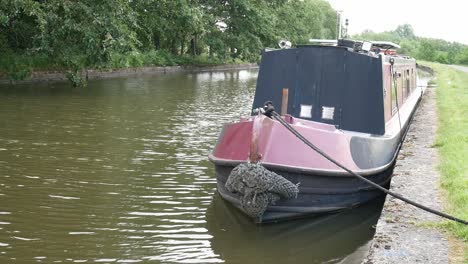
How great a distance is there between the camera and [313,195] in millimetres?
6488

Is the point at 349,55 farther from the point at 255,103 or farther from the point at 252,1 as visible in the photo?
the point at 252,1

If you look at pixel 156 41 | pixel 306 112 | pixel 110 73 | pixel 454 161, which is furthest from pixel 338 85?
pixel 156 41

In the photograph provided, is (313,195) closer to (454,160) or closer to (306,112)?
(306,112)

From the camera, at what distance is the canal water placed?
18.2 feet

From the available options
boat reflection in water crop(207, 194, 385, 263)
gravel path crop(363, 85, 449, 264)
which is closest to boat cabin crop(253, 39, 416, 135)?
gravel path crop(363, 85, 449, 264)

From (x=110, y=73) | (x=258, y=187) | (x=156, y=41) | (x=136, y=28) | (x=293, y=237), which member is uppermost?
(x=136, y=28)

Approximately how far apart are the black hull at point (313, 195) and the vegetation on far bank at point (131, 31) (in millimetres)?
12521

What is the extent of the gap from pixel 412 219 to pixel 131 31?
16107mm

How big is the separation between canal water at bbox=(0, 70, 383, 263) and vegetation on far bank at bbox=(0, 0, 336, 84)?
5571 mm

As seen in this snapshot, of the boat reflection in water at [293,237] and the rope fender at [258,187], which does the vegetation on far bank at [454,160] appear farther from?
the rope fender at [258,187]

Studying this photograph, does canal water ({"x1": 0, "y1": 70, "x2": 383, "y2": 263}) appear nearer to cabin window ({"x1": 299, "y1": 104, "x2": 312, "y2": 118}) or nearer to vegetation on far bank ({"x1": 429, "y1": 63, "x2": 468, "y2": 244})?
vegetation on far bank ({"x1": 429, "y1": 63, "x2": 468, "y2": 244})

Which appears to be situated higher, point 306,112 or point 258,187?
point 306,112

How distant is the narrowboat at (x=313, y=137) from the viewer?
244 inches

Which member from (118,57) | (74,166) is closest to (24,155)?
(74,166)
